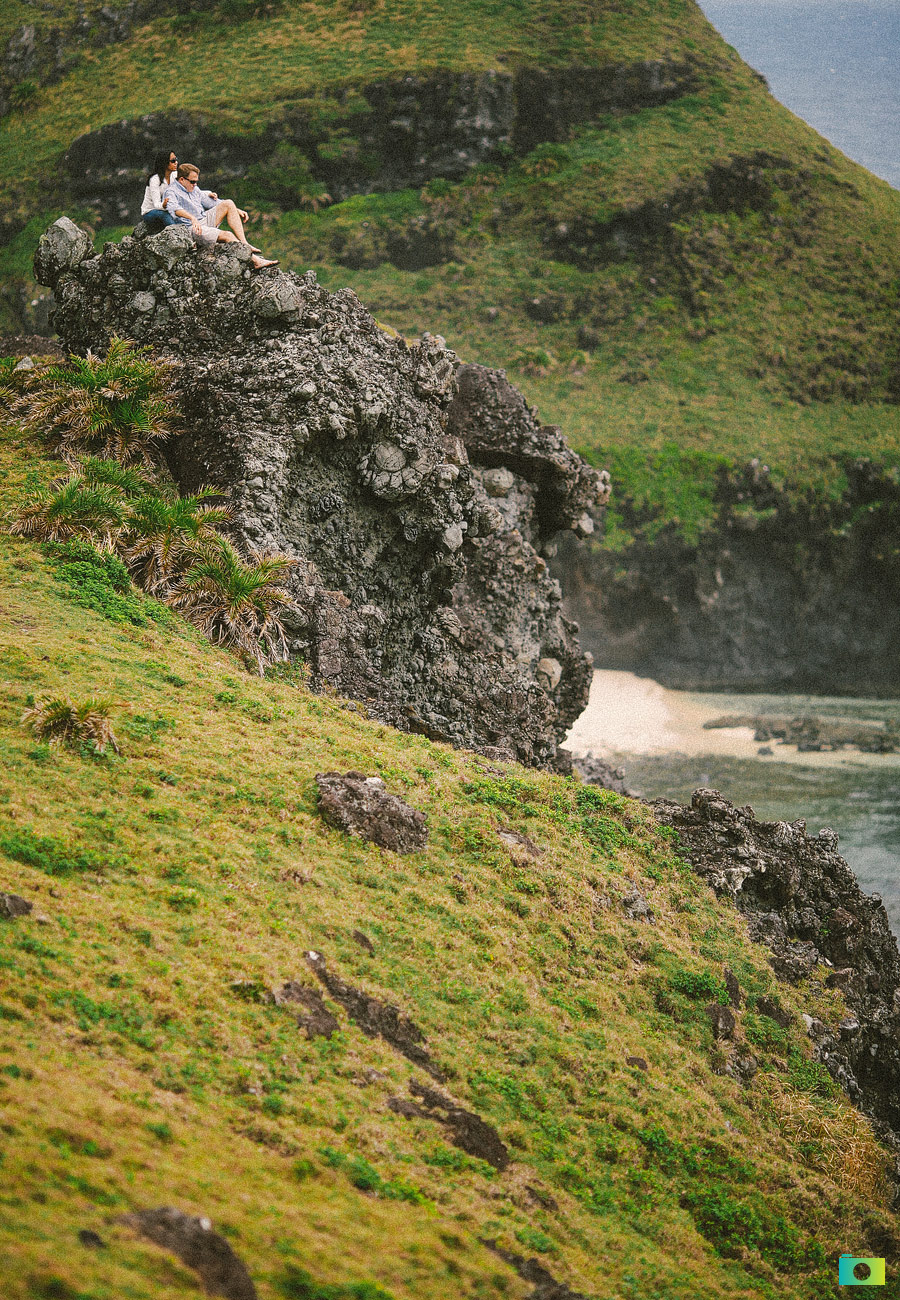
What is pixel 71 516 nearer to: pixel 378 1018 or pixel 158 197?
pixel 158 197

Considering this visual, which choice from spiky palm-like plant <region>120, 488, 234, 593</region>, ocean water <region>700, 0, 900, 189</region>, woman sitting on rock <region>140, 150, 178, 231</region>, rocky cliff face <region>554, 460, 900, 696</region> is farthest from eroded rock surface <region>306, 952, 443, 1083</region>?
ocean water <region>700, 0, 900, 189</region>

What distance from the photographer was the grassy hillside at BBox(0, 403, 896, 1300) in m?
6.21

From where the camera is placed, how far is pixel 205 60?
88438 mm

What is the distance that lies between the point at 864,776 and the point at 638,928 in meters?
34.3

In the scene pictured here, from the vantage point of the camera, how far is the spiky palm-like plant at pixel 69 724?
35.6 feet

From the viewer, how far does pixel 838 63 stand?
13775 centimetres

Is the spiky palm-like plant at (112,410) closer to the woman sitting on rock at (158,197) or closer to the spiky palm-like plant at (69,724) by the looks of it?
the woman sitting on rock at (158,197)

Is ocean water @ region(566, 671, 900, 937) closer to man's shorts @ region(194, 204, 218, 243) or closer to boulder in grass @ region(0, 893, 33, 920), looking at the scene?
man's shorts @ region(194, 204, 218, 243)

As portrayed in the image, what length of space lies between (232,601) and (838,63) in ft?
531

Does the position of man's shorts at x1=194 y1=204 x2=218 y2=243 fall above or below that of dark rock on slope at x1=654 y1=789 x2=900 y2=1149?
above

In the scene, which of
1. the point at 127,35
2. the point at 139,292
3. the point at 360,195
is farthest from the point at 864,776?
the point at 127,35

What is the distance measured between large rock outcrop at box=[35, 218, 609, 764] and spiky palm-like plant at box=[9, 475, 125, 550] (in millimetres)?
2223

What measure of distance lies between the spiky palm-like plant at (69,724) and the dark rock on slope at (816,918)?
991 centimetres

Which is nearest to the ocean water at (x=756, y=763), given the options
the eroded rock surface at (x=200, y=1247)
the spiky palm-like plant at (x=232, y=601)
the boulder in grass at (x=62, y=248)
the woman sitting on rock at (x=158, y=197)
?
the spiky palm-like plant at (x=232, y=601)
